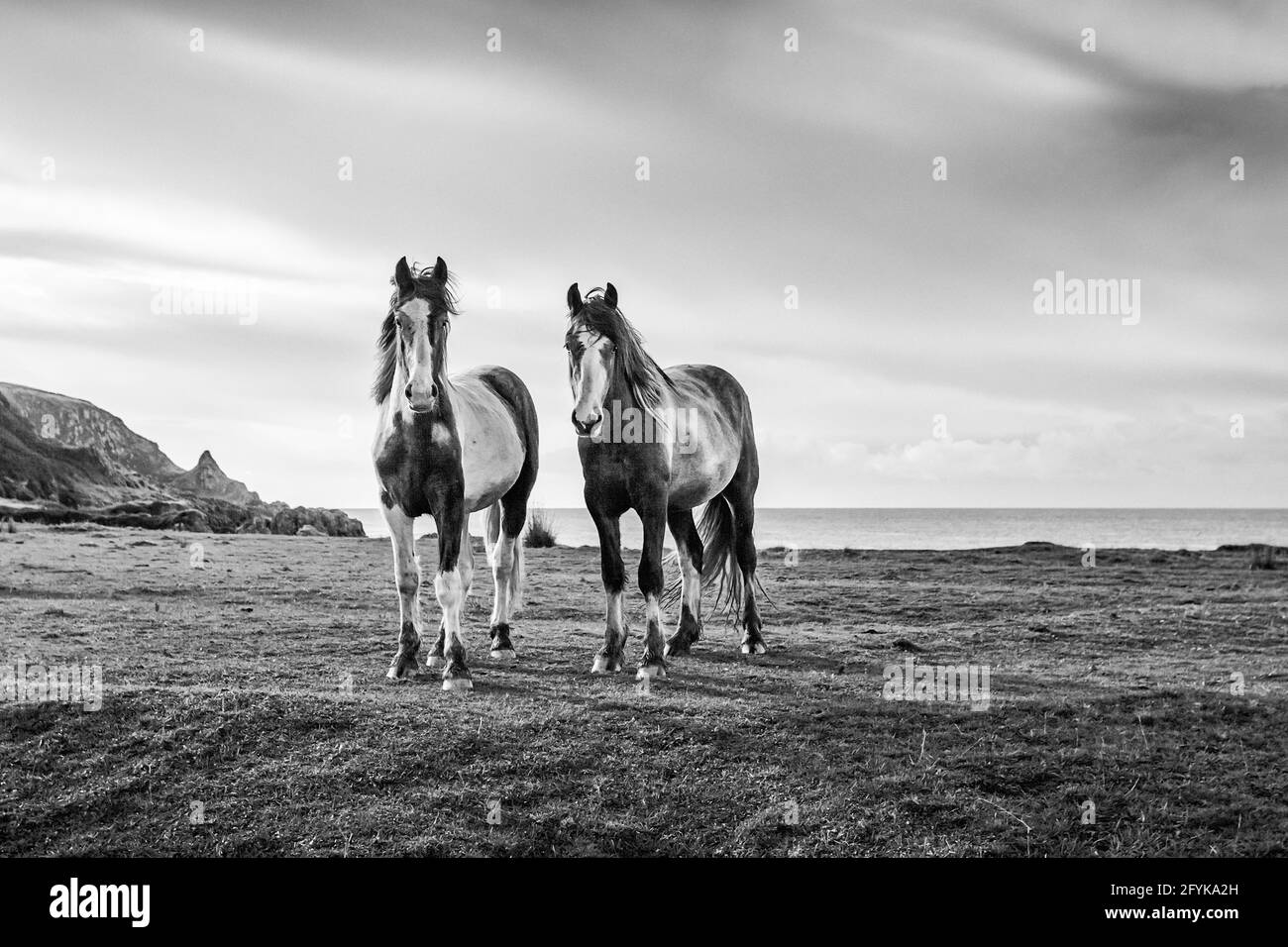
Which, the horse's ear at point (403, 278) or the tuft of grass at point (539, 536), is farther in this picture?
the tuft of grass at point (539, 536)

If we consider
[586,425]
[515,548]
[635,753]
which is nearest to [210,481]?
[515,548]

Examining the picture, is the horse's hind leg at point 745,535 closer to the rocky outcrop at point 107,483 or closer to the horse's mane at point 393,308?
the horse's mane at point 393,308

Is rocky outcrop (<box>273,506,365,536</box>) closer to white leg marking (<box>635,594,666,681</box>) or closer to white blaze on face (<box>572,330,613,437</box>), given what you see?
white leg marking (<box>635,594,666,681</box>)

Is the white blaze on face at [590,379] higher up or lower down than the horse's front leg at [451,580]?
higher up

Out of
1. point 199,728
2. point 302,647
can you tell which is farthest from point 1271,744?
point 302,647

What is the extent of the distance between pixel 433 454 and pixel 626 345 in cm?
192

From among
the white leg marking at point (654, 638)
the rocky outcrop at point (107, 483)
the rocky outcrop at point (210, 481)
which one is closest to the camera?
the white leg marking at point (654, 638)

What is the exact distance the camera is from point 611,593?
8.23 m

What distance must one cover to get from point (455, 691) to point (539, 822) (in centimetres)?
212

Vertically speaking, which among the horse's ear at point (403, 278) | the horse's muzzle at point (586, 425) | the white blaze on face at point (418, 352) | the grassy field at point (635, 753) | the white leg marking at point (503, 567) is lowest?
the grassy field at point (635, 753)

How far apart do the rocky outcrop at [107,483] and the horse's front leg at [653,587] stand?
20.8 metres

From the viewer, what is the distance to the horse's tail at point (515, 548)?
9656 millimetres

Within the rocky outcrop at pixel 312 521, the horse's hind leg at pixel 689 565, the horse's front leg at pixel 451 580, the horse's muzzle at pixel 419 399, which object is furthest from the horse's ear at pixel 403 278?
the rocky outcrop at pixel 312 521

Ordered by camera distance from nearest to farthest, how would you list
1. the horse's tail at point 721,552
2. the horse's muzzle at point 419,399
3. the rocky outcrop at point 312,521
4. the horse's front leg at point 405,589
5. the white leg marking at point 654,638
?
the horse's muzzle at point 419,399 < the white leg marking at point 654,638 < the horse's front leg at point 405,589 < the horse's tail at point 721,552 < the rocky outcrop at point 312,521
